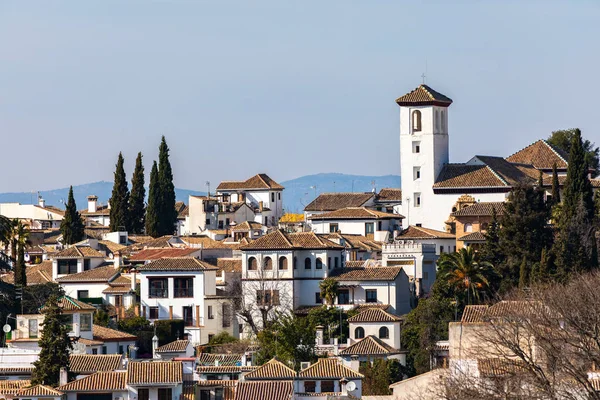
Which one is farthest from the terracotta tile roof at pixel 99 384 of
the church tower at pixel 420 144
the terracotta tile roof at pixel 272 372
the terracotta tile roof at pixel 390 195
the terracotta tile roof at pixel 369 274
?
the terracotta tile roof at pixel 390 195

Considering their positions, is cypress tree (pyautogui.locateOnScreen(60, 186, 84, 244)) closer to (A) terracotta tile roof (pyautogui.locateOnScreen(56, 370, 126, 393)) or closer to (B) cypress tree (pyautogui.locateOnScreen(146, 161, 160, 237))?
(B) cypress tree (pyautogui.locateOnScreen(146, 161, 160, 237))

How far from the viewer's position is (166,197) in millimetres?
110438

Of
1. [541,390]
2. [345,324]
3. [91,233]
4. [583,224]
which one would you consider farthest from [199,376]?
[91,233]

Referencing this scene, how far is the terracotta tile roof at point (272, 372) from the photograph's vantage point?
63.9 meters

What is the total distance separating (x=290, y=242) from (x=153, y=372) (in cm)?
2190

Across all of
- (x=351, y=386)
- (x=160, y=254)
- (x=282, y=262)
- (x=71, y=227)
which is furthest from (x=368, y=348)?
(x=71, y=227)

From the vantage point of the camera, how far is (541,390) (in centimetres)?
4747

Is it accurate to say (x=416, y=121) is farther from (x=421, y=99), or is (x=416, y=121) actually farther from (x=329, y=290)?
(x=329, y=290)

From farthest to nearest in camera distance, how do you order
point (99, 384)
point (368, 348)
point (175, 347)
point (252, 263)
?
point (252, 263)
point (175, 347)
point (368, 348)
point (99, 384)

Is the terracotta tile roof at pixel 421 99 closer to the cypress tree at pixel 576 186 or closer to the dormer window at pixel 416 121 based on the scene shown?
the dormer window at pixel 416 121

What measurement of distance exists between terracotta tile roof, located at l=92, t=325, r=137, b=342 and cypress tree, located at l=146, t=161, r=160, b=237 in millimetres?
30349

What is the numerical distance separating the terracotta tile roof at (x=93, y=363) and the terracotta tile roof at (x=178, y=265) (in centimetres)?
1598

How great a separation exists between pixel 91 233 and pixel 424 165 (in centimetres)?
2194

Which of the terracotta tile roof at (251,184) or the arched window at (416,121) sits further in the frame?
the terracotta tile roof at (251,184)
